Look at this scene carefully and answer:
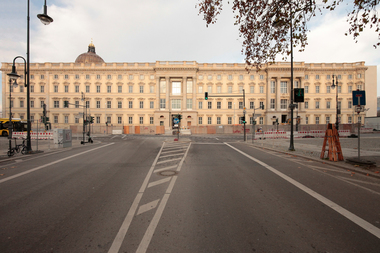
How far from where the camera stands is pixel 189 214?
13.4 ft

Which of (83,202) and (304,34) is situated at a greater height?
(304,34)

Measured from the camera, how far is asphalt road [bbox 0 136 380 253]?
3070 mm

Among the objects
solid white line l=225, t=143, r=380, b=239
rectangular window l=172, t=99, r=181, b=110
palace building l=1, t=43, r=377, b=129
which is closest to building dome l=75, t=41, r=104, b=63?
palace building l=1, t=43, r=377, b=129

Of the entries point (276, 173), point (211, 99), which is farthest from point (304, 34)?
point (211, 99)

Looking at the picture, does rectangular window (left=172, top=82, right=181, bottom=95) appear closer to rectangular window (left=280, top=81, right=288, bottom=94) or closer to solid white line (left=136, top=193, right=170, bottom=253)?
rectangular window (left=280, top=81, right=288, bottom=94)

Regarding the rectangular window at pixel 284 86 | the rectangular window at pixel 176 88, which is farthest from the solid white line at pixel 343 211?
the rectangular window at pixel 284 86

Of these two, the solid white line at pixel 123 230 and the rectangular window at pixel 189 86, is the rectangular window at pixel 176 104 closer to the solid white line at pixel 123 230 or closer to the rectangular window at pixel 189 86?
the rectangular window at pixel 189 86

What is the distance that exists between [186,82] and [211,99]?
350 inches

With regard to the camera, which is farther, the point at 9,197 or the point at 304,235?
the point at 9,197

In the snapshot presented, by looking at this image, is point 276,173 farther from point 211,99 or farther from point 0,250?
point 211,99

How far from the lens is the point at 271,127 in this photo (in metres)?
52.8

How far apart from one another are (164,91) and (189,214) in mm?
Answer: 57606

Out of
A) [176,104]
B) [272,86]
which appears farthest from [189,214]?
[272,86]

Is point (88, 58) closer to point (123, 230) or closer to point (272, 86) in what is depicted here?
point (272, 86)
